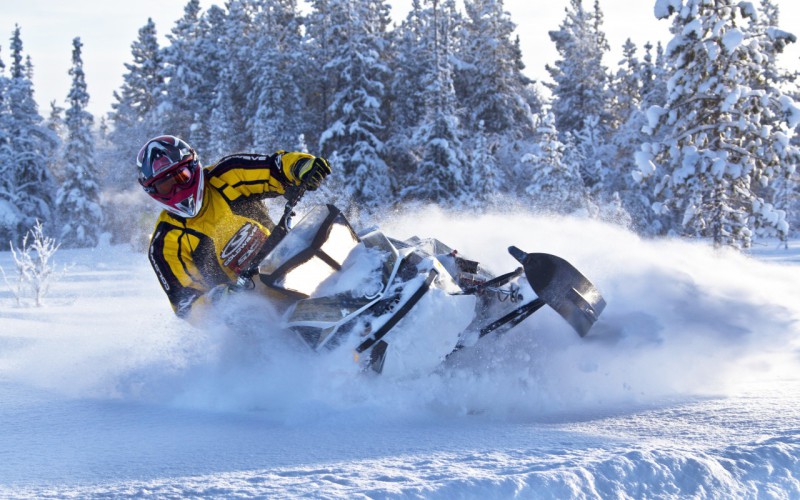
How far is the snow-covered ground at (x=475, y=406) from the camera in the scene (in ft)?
9.81

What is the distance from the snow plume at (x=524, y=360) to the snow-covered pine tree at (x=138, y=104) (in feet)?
126

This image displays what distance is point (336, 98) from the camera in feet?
107

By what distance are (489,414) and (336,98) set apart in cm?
2964

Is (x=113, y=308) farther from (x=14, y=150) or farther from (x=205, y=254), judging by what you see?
(x=14, y=150)

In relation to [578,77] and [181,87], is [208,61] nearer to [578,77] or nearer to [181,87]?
[181,87]

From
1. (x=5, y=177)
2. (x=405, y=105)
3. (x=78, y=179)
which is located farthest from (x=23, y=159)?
(x=405, y=105)

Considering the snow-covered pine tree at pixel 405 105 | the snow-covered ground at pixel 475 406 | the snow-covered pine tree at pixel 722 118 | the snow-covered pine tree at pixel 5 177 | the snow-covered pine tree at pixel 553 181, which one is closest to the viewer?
the snow-covered ground at pixel 475 406

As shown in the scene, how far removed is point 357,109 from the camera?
32125 mm

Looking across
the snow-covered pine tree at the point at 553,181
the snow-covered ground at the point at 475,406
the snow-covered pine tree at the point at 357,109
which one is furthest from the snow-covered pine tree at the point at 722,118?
the snow-covered pine tree at the point at 357,109

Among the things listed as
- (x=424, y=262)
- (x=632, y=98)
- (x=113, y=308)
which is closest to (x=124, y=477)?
(x=424, y=262)

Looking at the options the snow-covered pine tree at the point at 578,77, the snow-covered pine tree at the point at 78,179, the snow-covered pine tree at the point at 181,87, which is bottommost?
the snow-covered pine tree at the point at 78,179

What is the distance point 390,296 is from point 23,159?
40575 millimetres

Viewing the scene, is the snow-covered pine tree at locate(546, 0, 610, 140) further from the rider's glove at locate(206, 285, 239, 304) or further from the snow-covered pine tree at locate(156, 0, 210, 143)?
the rider's glove at locate(206, 285, 239, 304)

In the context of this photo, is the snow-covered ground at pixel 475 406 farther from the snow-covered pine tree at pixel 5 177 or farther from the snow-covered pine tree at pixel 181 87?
the snow-covered pine tree at pixel 181 87
